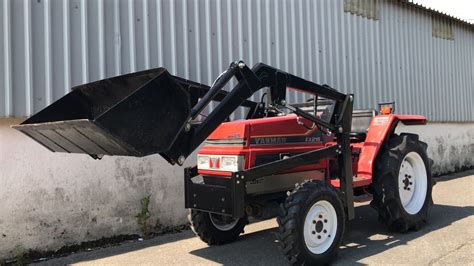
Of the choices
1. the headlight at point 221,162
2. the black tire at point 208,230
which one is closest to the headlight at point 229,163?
the headlight at point 221,162

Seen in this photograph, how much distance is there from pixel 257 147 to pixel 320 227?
3.35 feet

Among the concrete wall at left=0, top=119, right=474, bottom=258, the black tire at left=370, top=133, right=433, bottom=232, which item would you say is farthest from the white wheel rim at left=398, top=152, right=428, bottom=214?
the concrete wall at left=0, top=119, right=474, bottom=258

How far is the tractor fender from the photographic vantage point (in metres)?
5.82

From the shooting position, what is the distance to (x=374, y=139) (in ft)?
19.6

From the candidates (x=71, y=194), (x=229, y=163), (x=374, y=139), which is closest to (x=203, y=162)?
(x=229, y=163)

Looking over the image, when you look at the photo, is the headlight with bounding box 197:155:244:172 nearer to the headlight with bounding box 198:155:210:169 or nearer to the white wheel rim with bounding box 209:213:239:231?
the headlight with bounding box 198:155:210:169

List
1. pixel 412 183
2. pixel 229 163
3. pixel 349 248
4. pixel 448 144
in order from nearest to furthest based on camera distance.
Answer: pixel 229 163
pixel 349 248
pixel 412 183
pixel 448 144

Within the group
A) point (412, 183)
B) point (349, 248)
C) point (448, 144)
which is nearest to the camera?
point (349, 248)

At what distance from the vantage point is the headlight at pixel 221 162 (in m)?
4.82

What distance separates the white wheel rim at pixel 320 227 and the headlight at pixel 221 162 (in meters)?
0.85

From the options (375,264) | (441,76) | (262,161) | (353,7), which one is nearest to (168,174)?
(262,161)

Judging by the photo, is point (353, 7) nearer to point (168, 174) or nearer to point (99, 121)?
point (168, 174)

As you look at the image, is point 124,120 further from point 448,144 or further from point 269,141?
point 448,144

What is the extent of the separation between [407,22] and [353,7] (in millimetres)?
2262
